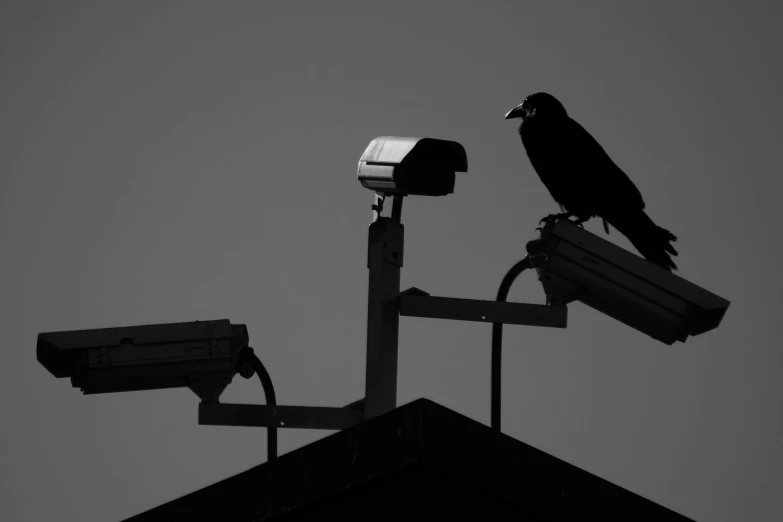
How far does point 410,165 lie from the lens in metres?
3.64

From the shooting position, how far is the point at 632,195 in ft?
17.5

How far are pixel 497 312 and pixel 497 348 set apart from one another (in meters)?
0.29

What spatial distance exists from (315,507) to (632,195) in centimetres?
317

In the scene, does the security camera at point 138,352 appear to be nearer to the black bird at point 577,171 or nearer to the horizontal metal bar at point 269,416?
the horizontal metal bar at point 269,416

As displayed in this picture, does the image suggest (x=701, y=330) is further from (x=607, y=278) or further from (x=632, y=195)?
(x=632, y=195)

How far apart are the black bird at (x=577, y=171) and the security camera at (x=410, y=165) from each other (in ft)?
5.02

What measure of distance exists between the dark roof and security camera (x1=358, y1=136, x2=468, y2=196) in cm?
129

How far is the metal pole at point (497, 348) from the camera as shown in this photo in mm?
3629

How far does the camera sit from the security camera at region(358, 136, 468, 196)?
362 centimetres

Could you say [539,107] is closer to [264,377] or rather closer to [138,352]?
[264,377]

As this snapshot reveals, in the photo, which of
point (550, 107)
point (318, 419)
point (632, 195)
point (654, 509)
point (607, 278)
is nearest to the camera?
point (654, 509)

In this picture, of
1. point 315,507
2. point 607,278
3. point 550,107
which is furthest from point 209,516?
point 550,107

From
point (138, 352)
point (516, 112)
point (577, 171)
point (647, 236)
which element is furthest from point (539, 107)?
point (138, 352)

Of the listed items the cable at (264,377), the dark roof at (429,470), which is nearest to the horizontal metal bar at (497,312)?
the cable at (264,377)
